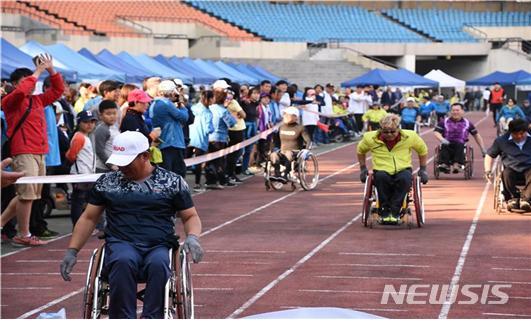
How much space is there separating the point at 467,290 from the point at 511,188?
277 inches

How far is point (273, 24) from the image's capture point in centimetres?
7000

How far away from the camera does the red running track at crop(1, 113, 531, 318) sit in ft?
34.7

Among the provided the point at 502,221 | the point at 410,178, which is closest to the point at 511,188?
the point at 502,221

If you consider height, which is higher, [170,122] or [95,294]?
[170,122]

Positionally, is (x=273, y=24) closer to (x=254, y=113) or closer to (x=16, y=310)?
(x=254, y=113)

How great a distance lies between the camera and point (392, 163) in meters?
16.4

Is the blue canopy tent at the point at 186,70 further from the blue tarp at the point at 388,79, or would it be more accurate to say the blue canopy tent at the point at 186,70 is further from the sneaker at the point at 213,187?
the sneaker at the point at 213,187

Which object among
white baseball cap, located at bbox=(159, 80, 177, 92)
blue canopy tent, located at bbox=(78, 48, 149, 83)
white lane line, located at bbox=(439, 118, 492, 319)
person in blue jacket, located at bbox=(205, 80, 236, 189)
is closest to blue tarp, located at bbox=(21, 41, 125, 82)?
blue canopy tent, located at bbox=(78, 48, 149, 83)

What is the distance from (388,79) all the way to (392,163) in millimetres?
33395

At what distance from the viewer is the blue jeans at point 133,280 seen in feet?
27.2

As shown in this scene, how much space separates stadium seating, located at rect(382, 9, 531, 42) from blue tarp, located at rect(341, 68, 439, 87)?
1002 inches

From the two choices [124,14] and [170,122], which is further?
[124,14]

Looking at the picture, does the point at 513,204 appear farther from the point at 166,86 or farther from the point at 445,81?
the point at 445,81

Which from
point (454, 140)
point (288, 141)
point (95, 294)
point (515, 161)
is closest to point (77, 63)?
point (288, 141)
